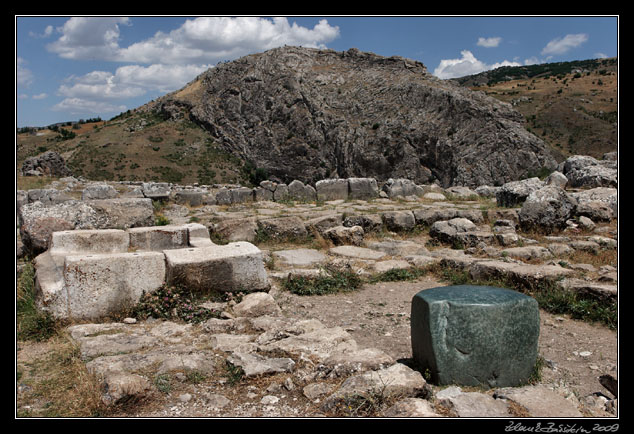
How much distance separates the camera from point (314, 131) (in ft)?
126

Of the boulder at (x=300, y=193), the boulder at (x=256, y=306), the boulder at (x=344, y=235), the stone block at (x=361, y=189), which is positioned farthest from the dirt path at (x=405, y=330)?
the boulder at (x=300, y=193)

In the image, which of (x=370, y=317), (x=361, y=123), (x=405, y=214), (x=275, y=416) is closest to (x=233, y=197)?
(x=405, y=214)

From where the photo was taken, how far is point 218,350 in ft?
12.3

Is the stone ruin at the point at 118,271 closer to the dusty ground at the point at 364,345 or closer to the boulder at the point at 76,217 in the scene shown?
the dusty ground at the point at 364,345

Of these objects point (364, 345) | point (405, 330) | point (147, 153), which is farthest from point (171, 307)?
point (147, 153)

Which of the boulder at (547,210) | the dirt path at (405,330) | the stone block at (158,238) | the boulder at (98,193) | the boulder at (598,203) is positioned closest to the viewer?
Result: the dirt path at (405,330)

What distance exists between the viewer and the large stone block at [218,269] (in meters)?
4.97

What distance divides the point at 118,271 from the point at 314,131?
114ft

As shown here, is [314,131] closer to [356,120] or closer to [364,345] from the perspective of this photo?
[356,120]

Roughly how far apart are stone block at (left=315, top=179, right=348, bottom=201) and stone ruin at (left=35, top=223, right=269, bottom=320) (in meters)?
9.48

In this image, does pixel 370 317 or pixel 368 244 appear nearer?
pixel 370 317

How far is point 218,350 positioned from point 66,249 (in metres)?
2.98

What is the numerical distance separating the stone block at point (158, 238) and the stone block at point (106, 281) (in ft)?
4.73

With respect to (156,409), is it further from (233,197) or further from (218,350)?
(233,197)
